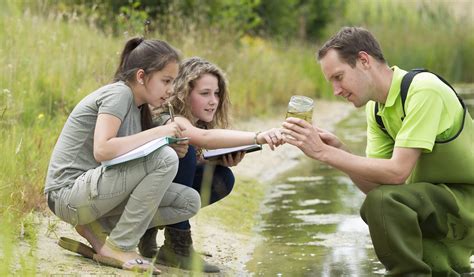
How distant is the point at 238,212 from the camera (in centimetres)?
759

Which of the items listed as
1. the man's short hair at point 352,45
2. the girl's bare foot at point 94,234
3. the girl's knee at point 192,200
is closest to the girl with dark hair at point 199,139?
the girl's knee at point 192,200

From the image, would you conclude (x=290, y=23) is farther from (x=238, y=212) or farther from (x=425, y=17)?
(x=238, y=212)

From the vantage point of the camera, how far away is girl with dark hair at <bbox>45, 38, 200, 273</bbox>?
4.96 m

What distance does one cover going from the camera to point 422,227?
197 inches

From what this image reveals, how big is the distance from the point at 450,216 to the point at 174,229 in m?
1.45

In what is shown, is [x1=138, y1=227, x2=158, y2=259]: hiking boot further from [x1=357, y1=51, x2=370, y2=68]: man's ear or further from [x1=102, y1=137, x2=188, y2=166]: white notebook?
[x1=357, y1=51, x2=370, y2=68]: man's ear

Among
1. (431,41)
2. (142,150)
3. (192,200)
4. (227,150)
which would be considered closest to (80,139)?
(142,150)

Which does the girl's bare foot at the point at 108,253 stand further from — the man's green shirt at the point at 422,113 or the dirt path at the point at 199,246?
the man's green shirt at the point at 422,113

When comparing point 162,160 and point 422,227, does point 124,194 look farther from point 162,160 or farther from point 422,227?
point 422,227

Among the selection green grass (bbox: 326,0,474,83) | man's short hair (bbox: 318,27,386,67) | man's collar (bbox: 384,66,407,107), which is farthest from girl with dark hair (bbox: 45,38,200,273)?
green grass (bbox: 326,0,474,83)

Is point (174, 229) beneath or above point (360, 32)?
beneath

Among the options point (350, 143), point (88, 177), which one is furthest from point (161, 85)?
point (350, 143)

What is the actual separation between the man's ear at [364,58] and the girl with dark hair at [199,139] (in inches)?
22.0

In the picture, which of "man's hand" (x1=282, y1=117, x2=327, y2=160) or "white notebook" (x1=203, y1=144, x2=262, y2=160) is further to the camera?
"white notebook" (x1=203, y1=144, x2=262, y2=160)
